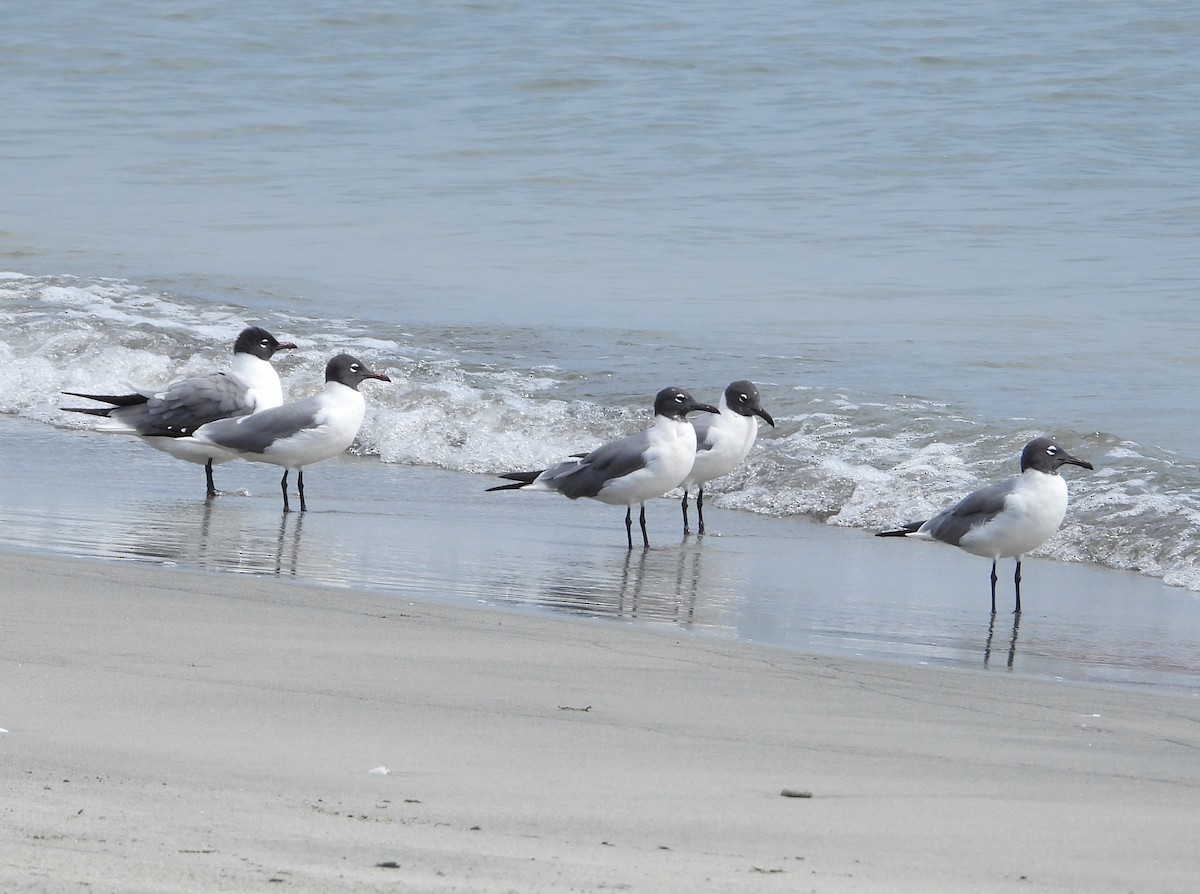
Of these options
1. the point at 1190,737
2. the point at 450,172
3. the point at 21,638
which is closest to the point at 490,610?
the point at 21,638

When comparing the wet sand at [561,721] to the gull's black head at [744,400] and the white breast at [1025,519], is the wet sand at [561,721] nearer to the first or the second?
the white breast at [1025,519]

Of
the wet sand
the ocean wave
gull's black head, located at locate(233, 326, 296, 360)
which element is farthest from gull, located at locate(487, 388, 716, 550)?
gull's black head, located at locate(233, 326, 296, 360)

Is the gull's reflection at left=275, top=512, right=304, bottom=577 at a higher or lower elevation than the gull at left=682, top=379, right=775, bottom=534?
lower

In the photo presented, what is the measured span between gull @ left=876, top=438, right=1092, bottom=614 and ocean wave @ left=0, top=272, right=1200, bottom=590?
0.82m

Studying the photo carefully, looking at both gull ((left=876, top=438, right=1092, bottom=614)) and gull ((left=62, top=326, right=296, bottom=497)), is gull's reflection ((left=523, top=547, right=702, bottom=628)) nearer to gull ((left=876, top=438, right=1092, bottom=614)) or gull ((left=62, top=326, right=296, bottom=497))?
gull ((left=876, top=438, right=1092, bottom=614))

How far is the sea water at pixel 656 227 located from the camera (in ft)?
33.3

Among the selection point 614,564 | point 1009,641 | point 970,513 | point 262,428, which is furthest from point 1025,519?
point 262,428

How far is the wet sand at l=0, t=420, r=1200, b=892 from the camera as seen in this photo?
2.66 m

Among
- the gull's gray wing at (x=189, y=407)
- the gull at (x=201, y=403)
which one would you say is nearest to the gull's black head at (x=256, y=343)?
the gull at (x=201, y=403)

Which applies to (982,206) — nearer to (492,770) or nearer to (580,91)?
(580,91)

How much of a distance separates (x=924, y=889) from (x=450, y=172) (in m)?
18.1

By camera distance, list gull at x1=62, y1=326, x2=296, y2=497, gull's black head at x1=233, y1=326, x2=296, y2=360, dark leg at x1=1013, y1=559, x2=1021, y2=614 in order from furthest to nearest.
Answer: gull's black head at x1=233, y1=326, x2=296, y2=360 → gull at x1=62, y1=326, x2=296, y2=497 → dark leg at x1=1013, y1=559, x2=1021, y2=614

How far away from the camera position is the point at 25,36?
29297 mm

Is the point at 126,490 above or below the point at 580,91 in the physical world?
below
